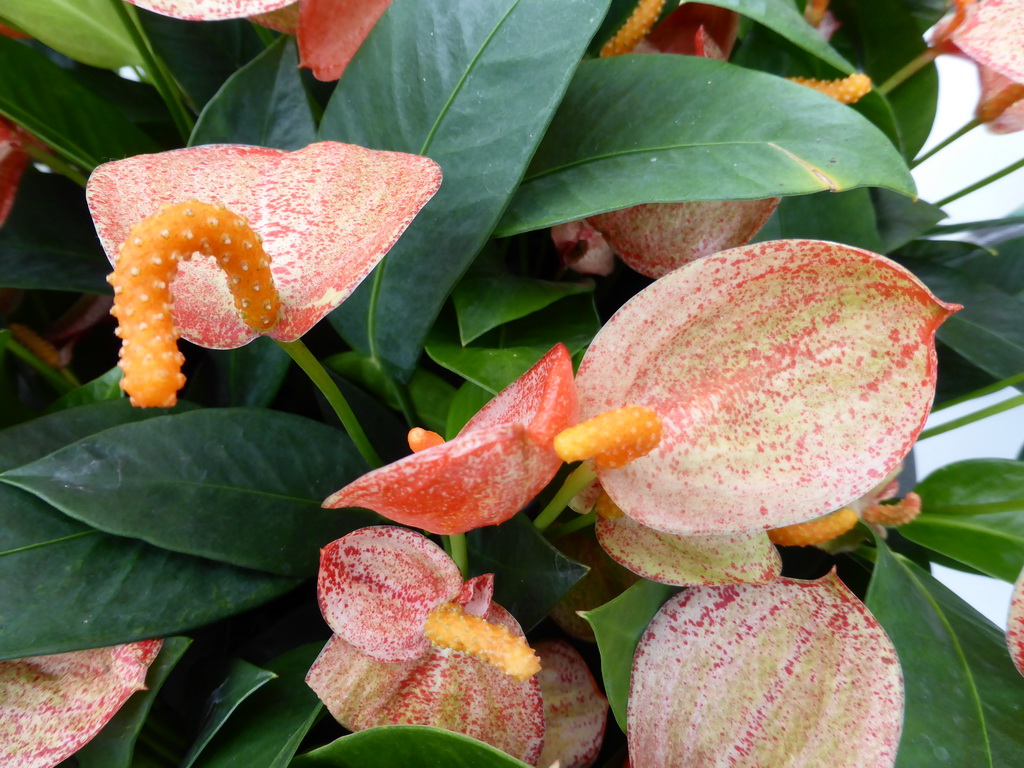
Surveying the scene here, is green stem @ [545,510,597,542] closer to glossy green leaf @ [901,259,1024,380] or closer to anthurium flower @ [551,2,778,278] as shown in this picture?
anthurium flower @ [551,2,778,278]

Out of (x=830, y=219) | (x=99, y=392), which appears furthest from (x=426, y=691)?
(x=830, y=219)

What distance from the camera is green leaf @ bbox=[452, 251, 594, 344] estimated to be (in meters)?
0.39

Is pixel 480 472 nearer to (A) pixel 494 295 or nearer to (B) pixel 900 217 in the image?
(A) pixel 494 295

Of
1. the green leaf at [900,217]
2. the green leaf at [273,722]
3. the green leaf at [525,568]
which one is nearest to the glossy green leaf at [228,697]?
the green leaf at [273,722]

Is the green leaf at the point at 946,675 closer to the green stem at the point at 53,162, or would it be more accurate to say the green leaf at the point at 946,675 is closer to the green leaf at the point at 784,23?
the green leaf at the point at 784,23

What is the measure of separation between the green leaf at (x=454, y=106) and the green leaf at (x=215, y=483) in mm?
83

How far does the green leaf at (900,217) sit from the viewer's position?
0.47 meters

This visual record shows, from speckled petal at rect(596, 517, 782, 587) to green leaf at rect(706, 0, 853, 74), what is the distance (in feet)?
0.74

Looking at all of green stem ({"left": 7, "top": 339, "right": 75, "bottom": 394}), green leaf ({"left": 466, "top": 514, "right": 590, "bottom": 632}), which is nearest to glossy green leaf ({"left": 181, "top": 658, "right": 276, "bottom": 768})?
green leaf ({"left": 466, "top": 514, "right": 590, "bottom": 632})

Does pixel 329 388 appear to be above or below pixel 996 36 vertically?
below

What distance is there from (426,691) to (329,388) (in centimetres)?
14

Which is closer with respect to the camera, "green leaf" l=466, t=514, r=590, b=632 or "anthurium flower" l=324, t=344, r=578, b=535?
"anthurium flower" l=324, t=344, r=578, b=535

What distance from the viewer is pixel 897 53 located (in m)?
0.51

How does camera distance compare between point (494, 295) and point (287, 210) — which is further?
point (494, 295)
